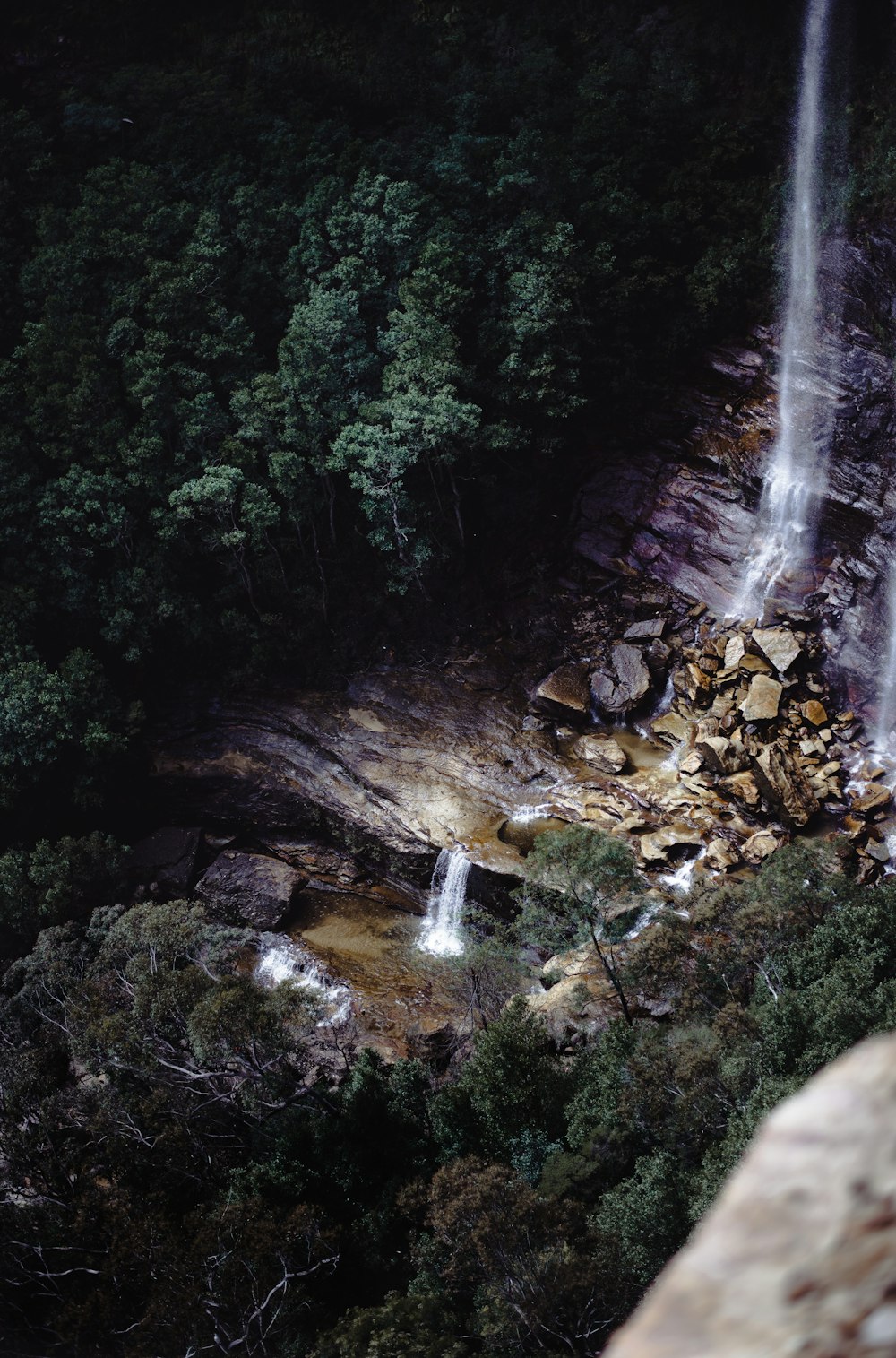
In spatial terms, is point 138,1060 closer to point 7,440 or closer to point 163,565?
point 163,565

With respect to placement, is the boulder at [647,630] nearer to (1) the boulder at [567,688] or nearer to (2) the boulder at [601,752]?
(1) the boulder at [567,688]

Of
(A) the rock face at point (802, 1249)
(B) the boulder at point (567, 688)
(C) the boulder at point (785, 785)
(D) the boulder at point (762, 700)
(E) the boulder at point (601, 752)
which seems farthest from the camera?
(B) the boulder at point (567, 688)

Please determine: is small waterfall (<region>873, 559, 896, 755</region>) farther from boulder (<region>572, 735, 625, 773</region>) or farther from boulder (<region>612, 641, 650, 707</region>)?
boulder (<region>572, 735, 625, 773</region>)

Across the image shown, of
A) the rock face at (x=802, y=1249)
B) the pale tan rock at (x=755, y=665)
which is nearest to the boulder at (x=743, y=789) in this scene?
the pale tan rock at (x=755, y=665)

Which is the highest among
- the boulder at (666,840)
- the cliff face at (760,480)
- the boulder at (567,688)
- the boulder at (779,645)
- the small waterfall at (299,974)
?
the cliff face at (760,480)

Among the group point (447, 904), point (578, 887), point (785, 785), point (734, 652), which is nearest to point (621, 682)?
point (734, 652)

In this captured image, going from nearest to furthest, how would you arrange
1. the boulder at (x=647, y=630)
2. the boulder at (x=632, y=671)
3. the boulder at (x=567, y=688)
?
1. the boulder at (x=632, y=671)
2. the boulder at (x=567, y=688)
3. the boulder at (x=647, y=630)
